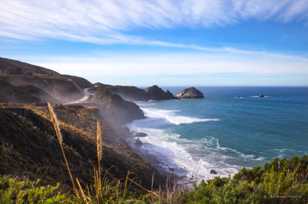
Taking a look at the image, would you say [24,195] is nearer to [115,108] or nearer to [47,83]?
[115,108]

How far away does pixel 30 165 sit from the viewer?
34.2ft

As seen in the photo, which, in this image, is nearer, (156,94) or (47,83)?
(47,83)

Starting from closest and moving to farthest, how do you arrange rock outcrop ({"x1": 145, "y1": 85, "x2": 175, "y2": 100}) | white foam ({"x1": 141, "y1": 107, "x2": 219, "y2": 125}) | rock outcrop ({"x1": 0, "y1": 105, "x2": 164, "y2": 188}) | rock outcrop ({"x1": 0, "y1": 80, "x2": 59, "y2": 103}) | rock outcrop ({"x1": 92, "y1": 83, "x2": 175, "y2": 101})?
rock outcrop ({"x1": 0, "y1": 105, "x2": 164, "y2": 188}) → rock outcrop ({"x1": 0, "y1": 80, "x2": 59, "y2": 103}) → white foam ({"x1": 141, "y1": 107, "x2": 219, "y2": 125}) → rock outcrop ({"x1": 92, "y1": 83, "x2": 175, "y2": 101}) → rock outcrop ({"x1": 145, "y1": 85, "x2": 175, "y2": 100})

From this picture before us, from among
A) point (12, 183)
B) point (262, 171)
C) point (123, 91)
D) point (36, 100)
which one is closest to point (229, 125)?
point (36, 100)

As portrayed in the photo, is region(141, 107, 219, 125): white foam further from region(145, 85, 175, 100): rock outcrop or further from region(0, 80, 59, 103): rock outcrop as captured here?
region(145, 85, 175, 100): rock outcrop

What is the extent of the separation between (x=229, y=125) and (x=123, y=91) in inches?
2684

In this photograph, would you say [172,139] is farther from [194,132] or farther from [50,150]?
[50,150]

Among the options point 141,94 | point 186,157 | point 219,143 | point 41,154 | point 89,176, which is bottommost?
point 186,157

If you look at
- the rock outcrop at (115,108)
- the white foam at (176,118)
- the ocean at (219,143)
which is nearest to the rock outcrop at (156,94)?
the white foam at (176,118)

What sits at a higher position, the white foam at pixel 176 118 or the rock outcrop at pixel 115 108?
the rock outcrop at pixel 115 108

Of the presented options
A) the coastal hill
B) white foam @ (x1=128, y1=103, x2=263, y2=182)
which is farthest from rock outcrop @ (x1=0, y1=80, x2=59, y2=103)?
white foam @ (x1=128, y1=103, x2=263, y2=182)

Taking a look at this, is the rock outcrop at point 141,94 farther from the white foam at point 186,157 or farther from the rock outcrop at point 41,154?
the rock outcrop at point 41,154

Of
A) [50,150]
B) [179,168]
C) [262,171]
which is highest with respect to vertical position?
[262,171]

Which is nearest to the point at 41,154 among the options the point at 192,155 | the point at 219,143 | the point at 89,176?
the point at 89,176
